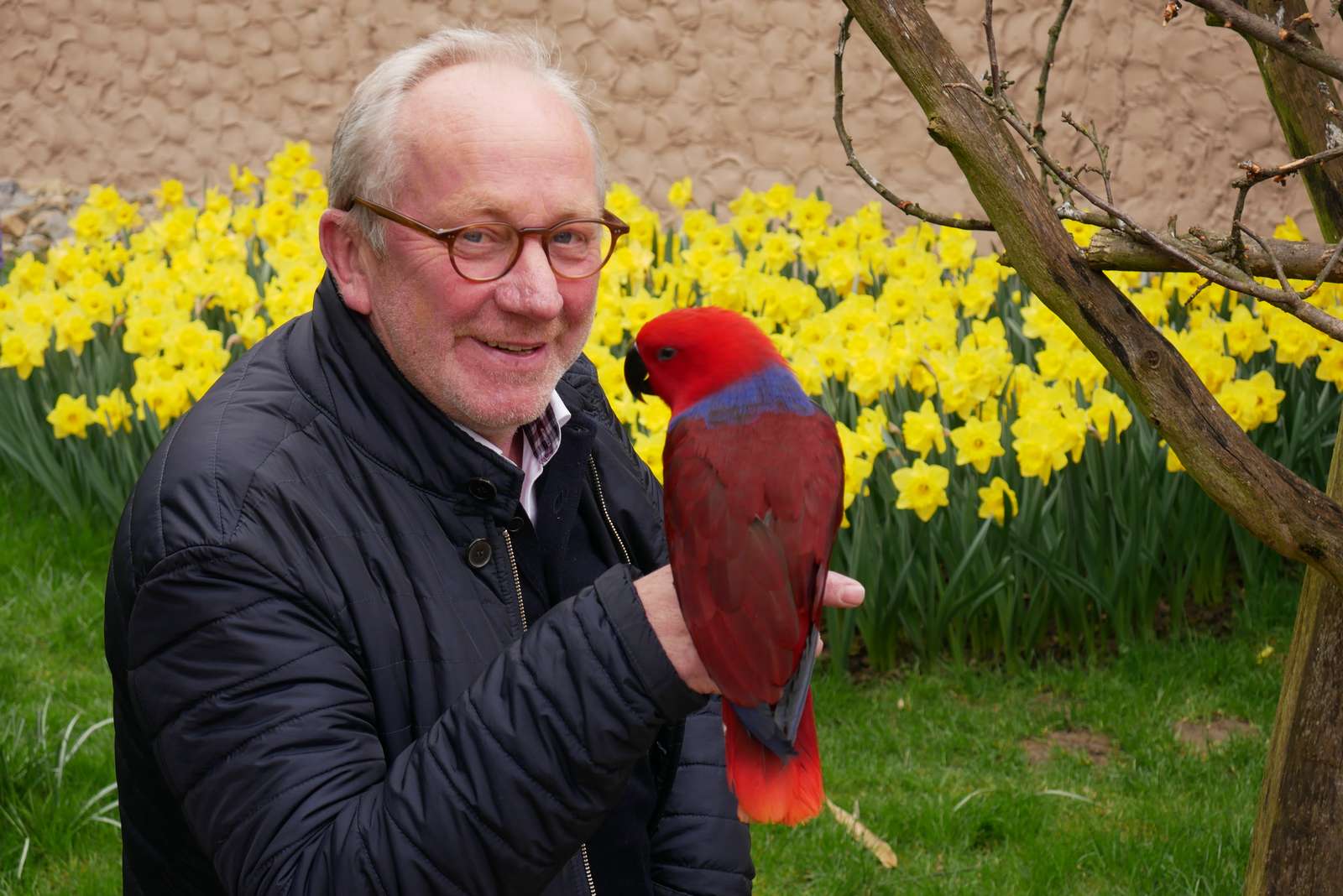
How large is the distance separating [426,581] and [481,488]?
13 cm

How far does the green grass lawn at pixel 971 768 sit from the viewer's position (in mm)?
2791

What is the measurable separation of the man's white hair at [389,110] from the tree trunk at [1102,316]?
392mm

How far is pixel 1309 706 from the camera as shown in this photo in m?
1.81

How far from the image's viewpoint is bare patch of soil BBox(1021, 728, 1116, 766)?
3336 millimetres

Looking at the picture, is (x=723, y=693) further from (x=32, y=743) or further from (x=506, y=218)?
(x=32, y=743)

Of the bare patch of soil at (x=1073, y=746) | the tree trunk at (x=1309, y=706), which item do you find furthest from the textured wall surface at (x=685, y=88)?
the tree trunk at (x=1309, y=706)

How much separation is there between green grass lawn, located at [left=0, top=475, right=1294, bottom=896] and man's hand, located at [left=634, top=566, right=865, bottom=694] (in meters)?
1.60

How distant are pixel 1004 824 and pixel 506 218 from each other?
1.93 metres

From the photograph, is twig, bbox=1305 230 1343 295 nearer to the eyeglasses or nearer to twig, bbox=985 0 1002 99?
twig, bbox=985 0 1002 99

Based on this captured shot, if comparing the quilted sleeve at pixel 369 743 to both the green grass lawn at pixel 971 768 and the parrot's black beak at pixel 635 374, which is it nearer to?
the parrot's black beak at pixel 635 374

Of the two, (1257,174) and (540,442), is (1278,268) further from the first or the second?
(540,442)

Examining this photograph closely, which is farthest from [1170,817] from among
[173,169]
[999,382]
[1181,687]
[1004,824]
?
[173,169]

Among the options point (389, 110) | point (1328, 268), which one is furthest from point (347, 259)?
point (1328, 268)

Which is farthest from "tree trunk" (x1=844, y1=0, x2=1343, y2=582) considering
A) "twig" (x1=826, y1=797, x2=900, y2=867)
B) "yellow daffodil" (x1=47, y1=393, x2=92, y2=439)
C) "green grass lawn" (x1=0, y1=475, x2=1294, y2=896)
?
"yellow daffodil" (x1=47, y1=393, x2=92, y2=439)
